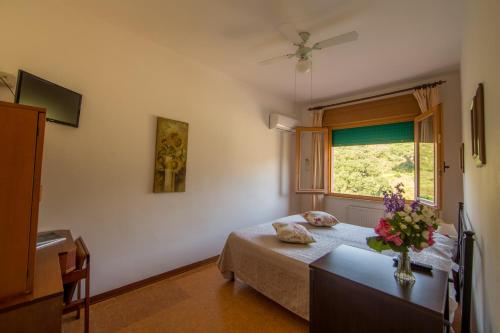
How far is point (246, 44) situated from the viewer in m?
2.56

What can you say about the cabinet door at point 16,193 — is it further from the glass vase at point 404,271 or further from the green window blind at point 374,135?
the green window blind at point 374,135

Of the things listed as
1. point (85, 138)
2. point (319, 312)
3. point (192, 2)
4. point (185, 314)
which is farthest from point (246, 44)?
point (185, 314)

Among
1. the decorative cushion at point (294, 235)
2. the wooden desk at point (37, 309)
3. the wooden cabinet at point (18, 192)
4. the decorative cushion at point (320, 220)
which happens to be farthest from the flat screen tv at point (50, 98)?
the decorative cushion at point (320, 220)

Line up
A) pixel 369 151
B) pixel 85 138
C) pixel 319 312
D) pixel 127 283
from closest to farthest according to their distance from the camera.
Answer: pixel 319 312, pixel 85 138, pixel 127 283, pixel 369 151

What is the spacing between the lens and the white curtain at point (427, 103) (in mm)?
3066

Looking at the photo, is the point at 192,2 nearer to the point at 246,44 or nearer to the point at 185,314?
the point at 246,44

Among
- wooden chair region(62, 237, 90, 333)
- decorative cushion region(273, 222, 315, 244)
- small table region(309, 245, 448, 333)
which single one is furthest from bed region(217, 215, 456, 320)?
wooden chair region(62, 237, 90, 333)

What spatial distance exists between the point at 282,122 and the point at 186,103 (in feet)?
6.26

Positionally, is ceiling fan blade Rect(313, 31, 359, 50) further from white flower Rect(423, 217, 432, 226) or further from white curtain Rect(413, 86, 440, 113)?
white curtain Rect(413, 86, 440, 113)

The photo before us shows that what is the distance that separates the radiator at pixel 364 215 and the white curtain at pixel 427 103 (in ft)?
4.38

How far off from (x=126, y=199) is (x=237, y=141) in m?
1.81

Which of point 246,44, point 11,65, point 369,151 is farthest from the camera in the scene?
point 369,151

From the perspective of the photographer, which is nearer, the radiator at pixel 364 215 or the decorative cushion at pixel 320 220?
the decorative cushion at pixel 320 220

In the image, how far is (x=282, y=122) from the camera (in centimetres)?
411
